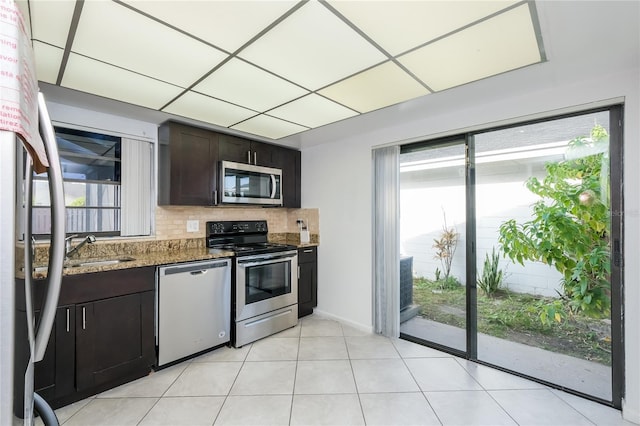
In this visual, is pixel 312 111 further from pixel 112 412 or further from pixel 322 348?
pixel 112 412

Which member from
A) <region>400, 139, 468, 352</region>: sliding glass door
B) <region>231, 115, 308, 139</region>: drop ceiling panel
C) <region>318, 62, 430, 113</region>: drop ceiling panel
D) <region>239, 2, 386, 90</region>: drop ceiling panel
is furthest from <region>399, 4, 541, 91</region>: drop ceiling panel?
<region>231, 115, 308, 139</region>: drop ceiling panel

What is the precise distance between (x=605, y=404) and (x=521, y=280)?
0.92m

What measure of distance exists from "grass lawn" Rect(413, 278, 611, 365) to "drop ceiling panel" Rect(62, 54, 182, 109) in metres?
2.95

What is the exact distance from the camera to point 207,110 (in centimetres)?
255

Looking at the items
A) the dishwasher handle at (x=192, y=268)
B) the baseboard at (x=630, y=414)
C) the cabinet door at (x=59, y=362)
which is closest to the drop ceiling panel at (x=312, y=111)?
the dishwasher handle at (x=192, y=268)

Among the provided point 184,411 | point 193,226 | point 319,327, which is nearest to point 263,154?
point 193,226

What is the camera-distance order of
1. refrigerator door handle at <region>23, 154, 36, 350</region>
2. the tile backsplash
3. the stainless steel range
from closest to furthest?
refrigerator door handle at <region>23, 154, 36, 350</region>, the stainless steel range, the tile backsplash

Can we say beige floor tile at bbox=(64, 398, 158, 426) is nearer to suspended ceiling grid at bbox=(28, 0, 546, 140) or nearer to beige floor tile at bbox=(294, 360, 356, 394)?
beige floor tile at bbox=(294, 360, 356, 394)

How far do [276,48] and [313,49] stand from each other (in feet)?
0.68

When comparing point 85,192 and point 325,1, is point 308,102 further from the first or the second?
point 85,192

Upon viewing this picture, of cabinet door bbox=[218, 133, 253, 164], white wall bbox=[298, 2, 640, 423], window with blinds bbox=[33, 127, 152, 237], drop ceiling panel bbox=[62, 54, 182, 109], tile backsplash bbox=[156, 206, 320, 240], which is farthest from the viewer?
cabinet door bbox=[218, 133, 253, 164]

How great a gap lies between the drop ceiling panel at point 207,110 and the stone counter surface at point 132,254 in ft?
4.28

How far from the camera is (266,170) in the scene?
3.58 meters

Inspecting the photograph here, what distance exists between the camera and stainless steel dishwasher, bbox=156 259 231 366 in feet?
7.88
